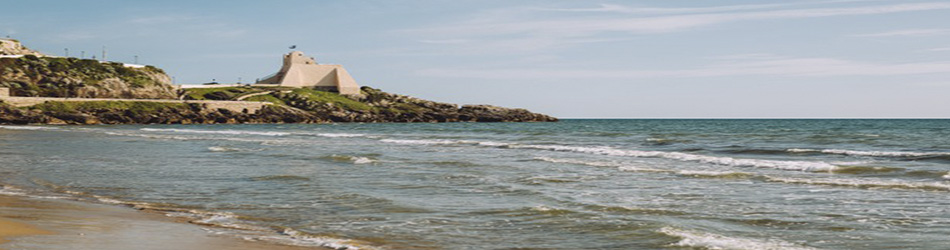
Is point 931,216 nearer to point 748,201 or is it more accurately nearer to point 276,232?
point 748,201

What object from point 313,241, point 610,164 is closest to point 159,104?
point 610,164

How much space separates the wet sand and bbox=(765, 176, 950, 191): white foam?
49.4 feet

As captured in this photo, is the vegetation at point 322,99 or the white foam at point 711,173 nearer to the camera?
the white foam at point 711,173

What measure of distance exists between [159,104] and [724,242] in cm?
13330

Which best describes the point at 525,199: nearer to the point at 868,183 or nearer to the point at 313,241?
the point at 313,241

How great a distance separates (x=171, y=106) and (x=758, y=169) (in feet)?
401

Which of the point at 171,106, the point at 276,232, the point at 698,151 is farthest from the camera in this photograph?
the point at 171,106

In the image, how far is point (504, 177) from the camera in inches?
896

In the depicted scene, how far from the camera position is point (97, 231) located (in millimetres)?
11523

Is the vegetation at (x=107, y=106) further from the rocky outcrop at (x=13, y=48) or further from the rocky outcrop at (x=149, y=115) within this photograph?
the rocky outcrop at (x=13, y=48)

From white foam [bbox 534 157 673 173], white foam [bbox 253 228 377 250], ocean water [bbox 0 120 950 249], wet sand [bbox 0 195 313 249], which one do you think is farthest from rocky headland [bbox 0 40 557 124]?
white foam [bbox 253 228 377 250]

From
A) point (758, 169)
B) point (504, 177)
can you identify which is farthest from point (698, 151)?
point (504, 177)

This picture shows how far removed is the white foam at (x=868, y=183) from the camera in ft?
64.4

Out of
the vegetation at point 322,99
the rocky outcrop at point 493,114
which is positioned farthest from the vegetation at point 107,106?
the rocky outcrop at point 493,114
